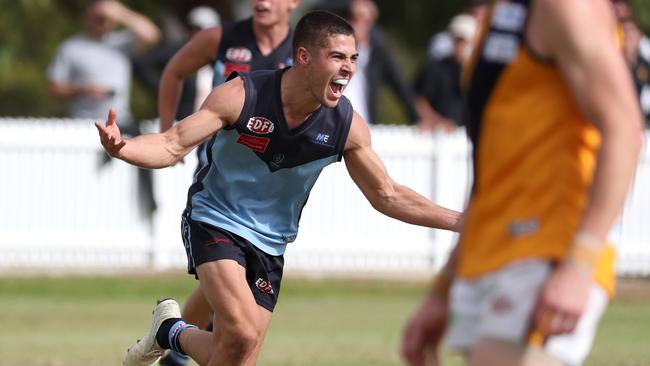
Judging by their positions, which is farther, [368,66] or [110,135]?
[368,66]

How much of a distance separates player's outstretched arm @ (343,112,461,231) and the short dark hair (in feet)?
1.33

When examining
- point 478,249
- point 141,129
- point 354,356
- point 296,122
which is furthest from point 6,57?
point 478,249

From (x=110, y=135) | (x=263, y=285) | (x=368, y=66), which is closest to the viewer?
(x=110, y=135)

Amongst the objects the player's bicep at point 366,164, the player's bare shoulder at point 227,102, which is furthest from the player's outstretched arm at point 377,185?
the player's bare shoulder at point 227,102

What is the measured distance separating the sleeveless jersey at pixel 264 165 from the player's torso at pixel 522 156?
2679 mm

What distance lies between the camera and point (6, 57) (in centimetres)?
2358

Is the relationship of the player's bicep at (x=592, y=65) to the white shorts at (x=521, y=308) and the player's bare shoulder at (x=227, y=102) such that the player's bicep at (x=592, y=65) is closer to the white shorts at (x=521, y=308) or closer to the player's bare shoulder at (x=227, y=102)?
the white shorts at (x=521, y=308)

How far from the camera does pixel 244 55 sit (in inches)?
329

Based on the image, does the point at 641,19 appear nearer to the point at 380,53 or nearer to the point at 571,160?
the point at 380,53

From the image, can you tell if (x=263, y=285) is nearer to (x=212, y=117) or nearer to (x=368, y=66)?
(x=212, y=117)

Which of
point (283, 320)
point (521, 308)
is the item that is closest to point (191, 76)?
point (283, 320)

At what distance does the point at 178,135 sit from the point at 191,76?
731 cm

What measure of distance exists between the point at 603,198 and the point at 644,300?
1166 centimetres

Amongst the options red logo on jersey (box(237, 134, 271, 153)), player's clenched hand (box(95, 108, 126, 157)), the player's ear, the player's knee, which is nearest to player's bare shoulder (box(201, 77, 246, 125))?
red logo on jersey (box(237, 134, 271, 153))
